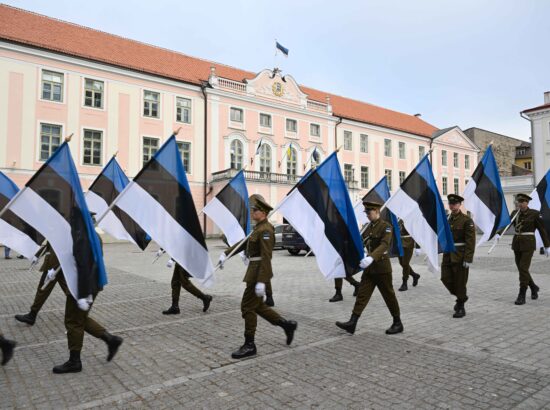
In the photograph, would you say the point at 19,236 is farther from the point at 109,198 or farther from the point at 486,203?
the point at 486,203

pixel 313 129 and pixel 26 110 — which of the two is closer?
pixel 26 110

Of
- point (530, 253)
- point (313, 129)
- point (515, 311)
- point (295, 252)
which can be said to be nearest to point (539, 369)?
point (515, 311)

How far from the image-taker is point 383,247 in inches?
232

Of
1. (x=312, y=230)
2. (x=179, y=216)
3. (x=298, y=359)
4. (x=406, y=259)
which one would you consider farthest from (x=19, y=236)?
(x=406, y=259)

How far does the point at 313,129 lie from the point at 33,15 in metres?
23.9

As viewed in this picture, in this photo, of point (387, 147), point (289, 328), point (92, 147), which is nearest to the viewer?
point (289, 328)

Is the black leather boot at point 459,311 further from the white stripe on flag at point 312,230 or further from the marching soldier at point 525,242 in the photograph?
the white stripe on flag at point 312,230

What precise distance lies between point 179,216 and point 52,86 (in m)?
26.3

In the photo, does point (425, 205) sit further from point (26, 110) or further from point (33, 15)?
point (33, 15)

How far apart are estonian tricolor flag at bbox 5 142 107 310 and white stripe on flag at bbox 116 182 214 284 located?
1.19 m

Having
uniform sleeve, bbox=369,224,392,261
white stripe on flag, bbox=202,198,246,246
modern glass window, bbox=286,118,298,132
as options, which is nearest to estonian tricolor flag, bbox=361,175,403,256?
white stripe on flag, bbox=202,198,246,246

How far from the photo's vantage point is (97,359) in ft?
16.3

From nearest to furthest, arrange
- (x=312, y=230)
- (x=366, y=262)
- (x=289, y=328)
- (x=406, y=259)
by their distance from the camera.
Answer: (x=289, y=328) → (x=366, y=262) → (x=312, y=230) → (x=406, y=259)

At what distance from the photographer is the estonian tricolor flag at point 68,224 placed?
4538 millimetres
